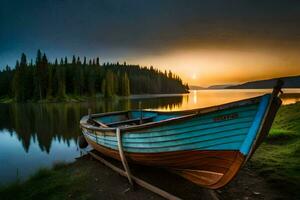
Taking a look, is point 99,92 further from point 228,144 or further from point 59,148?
point 228,144

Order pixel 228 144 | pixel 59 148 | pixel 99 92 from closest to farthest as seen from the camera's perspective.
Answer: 1. pixel 228 144
2. pixel 59 148
3. pixel 99 92

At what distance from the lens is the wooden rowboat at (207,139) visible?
4.27 metres

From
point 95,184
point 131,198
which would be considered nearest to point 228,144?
point 131,198

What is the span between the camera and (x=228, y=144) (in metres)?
4.69

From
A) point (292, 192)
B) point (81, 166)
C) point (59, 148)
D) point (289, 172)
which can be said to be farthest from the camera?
point (59, 148)

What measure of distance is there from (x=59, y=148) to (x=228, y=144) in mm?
12422

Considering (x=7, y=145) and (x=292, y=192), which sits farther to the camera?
(x=7, y=145)

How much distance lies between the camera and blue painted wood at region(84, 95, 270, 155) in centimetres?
430

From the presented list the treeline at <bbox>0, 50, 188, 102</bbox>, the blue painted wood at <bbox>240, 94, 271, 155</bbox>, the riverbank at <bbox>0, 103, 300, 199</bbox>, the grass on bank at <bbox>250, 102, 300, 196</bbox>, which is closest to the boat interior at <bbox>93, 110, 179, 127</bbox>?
the riverbank at <bbox>0, 103, 300, 199</bbox>

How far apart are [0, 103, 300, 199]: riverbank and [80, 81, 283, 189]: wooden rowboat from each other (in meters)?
0.89

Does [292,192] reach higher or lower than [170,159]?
lower

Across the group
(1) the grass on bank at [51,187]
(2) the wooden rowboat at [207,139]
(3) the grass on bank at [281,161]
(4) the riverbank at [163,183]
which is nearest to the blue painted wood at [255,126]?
(2) the wooden rowboat at [207,139]

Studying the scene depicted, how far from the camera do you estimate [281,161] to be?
286 inches

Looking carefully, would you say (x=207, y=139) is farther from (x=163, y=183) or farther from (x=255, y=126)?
(x=163, y=183)
